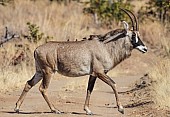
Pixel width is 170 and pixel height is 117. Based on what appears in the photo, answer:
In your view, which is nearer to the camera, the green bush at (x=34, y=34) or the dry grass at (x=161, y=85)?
the dry grass at (x=161, y=85)

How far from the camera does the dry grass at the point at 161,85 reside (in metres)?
13.5

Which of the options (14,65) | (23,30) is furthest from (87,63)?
(23,30)

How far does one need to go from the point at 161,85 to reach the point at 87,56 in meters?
2.94

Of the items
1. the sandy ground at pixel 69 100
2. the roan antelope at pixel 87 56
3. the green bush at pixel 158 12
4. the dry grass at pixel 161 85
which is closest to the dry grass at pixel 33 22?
the sandy ground at pixel 69 100

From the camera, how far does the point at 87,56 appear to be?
520 inches

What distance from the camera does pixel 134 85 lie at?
1925cm

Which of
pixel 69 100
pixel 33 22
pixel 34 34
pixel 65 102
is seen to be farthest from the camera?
pixel 33 22

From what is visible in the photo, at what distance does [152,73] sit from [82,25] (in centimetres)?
1234

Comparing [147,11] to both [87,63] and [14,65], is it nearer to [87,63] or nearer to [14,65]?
[14,65]

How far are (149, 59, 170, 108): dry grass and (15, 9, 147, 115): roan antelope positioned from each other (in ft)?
4.20

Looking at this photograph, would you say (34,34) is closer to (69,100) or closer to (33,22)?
(33,22)

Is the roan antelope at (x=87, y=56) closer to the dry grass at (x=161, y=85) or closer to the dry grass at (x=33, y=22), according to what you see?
the dry grass at (x=161, y=85)

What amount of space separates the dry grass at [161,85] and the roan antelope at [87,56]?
128 centimetres

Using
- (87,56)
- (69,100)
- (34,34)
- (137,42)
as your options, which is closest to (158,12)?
(34,34)
